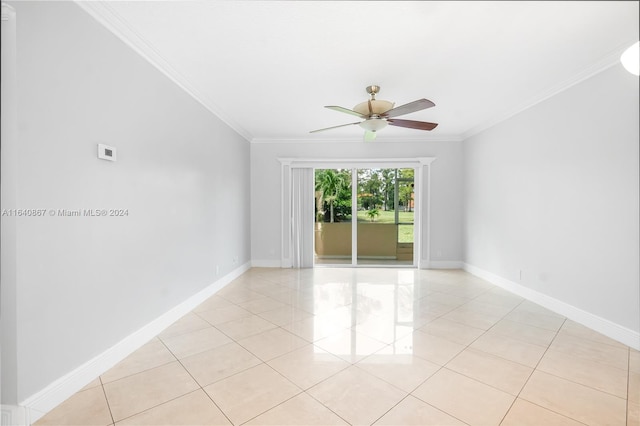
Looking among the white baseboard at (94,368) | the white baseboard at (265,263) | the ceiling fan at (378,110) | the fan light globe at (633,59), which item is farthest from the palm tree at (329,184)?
the fan light globe at (633,59)

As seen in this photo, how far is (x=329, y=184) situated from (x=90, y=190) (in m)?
4.24

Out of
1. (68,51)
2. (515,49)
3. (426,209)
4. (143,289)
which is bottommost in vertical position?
(143,289)

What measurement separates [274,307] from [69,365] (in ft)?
6.46

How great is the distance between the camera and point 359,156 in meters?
5.65

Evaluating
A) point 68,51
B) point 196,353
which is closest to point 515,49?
point 68,51

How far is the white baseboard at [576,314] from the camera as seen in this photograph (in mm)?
2595

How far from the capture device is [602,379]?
210cm

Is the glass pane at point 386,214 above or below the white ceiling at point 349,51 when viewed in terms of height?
below

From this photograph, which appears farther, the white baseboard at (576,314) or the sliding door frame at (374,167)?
the sliding door frame at (374,167)

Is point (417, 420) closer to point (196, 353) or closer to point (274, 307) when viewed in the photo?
point (196, 353)

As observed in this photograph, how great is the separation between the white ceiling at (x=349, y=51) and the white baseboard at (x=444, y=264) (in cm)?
283

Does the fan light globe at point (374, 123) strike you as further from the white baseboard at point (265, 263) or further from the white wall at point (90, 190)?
the white baseboard at point (265, 263)

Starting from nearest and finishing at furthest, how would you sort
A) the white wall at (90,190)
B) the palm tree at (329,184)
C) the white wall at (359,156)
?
the white wall at (90,190), the white wall at (359,156), the palm tree at (329,184)

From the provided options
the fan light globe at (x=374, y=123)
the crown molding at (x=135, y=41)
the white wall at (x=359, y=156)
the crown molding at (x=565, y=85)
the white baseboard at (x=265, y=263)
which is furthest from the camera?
the white baseboard at (x=265, y=263)
